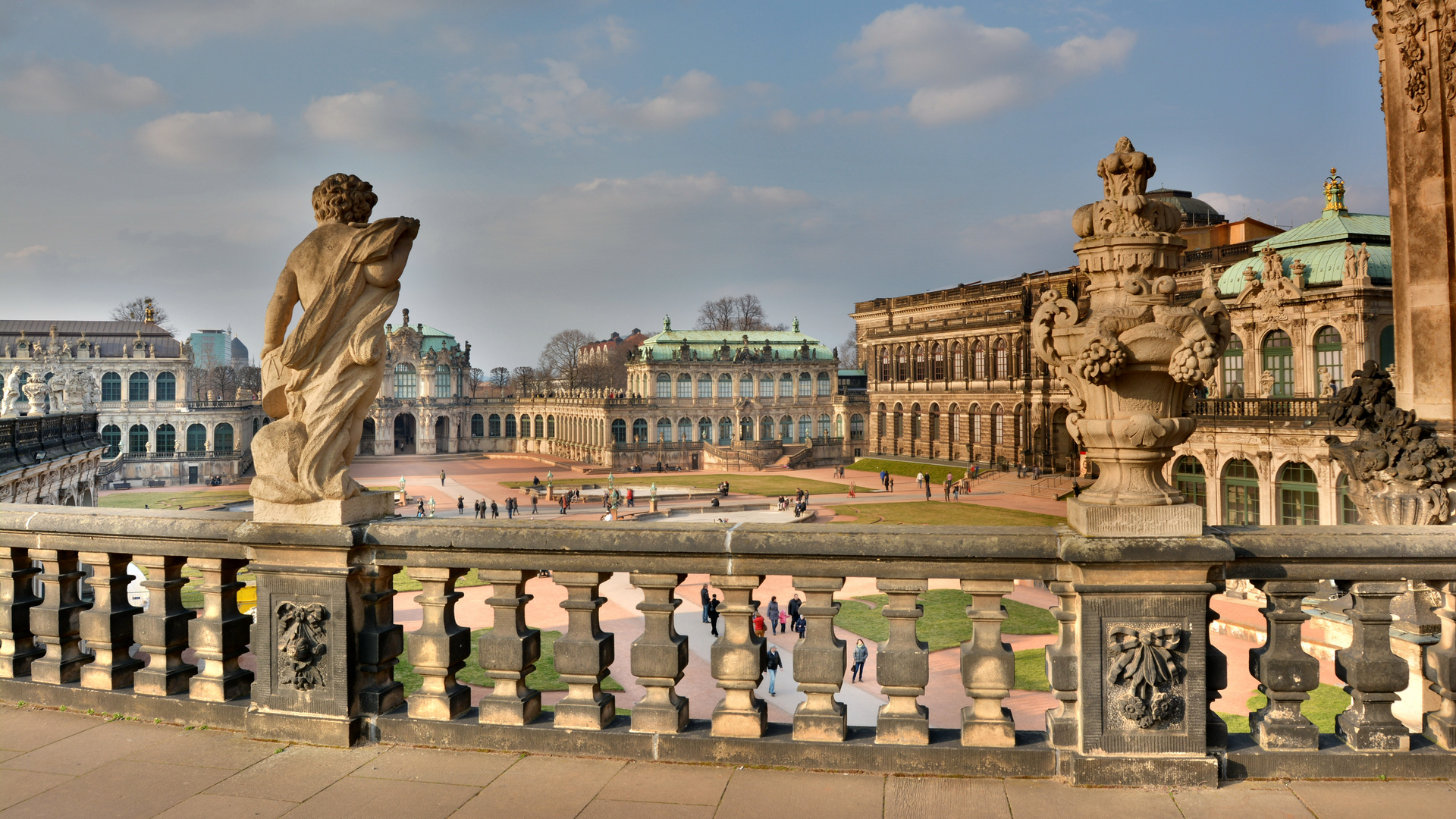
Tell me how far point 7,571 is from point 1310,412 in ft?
116

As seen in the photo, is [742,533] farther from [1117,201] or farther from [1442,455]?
[1442,455]

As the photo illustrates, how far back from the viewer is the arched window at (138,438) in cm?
8116

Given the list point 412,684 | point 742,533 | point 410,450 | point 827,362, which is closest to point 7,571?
point 742,533

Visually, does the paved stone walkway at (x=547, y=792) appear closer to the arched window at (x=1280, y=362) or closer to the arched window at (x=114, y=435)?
the arched window at (x=1280, y=362)

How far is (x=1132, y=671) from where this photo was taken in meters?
4.18

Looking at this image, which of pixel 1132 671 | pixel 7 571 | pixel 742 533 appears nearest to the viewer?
pixel 1132 671

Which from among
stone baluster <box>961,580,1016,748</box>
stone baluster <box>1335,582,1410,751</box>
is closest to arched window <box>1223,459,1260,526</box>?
stone baluster <box>1335,582,1410,751</box>

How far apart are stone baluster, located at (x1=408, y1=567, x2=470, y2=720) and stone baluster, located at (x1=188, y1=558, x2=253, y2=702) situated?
109 centimetres

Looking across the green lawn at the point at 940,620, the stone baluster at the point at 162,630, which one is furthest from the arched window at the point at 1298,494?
the stone baluster at the point at 162,630

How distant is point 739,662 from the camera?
4.40 metres

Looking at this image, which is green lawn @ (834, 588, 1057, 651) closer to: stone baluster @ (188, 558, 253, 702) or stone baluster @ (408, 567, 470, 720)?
stone baluster @ (408, 567, 470, 720)

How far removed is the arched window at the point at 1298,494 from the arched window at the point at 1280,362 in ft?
→ 14.9

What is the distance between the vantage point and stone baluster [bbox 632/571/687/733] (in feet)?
14.6

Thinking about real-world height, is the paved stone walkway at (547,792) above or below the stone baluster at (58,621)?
below
